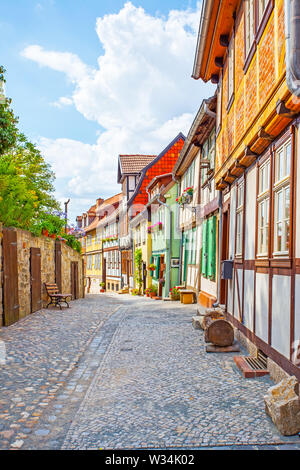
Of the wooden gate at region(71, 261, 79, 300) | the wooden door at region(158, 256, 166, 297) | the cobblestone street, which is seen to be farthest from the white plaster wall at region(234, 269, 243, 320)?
the wooden door at region(158, 256, 166, 297)

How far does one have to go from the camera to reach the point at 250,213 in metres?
6.67

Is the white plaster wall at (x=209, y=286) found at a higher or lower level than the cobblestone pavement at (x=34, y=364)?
higher

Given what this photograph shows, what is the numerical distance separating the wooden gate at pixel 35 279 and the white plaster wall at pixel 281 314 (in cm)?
833

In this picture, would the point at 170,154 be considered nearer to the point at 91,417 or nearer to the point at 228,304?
the point at 228,304

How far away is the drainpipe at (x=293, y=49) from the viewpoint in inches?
156

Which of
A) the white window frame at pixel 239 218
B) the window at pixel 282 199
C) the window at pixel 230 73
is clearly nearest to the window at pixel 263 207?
the window at pixel 282 199

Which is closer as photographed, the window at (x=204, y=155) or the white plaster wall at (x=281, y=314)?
the white plaster wall at (x=281, y=314)

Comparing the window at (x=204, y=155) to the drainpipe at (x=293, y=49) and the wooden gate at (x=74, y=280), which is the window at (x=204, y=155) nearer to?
the wooden gate at (x=74, y=280)

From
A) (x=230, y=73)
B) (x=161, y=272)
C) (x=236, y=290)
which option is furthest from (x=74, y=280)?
(x=230, y=73)

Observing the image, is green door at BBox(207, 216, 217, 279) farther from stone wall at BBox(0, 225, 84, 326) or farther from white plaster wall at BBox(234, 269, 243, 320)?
stone wall at BBox(0, 225, 84, 326)

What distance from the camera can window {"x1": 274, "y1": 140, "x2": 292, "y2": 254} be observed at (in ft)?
15.2

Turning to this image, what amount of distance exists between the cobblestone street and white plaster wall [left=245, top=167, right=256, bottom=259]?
5.66 ft

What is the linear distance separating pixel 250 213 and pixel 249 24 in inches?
117
